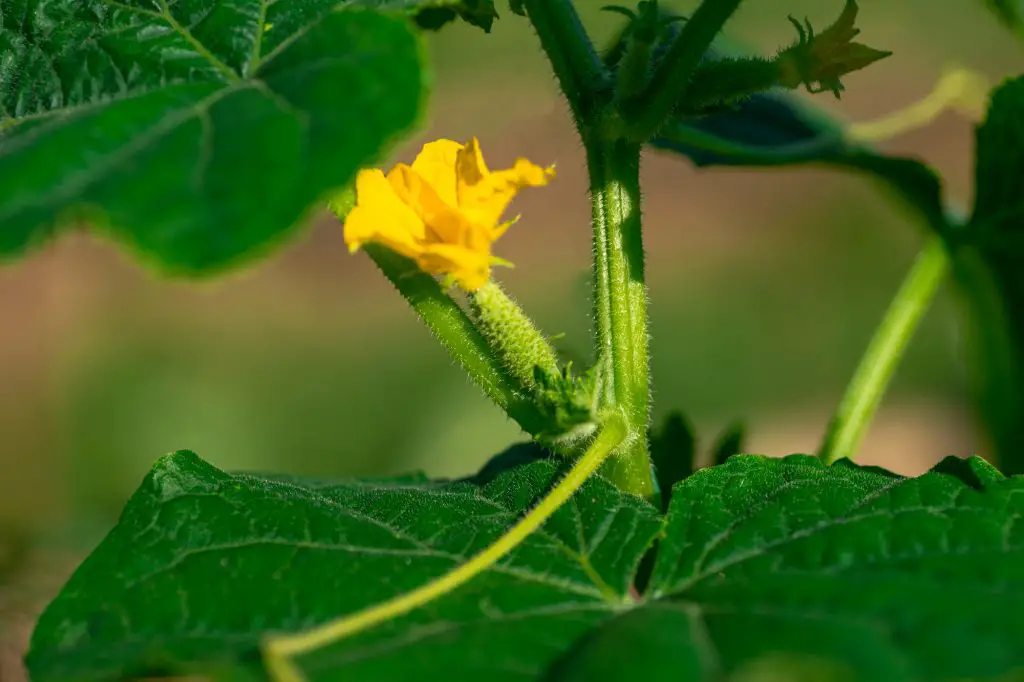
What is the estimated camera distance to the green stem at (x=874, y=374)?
1899mm

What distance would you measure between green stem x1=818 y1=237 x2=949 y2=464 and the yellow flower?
0.82 metres

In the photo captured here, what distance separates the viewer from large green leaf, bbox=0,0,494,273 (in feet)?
3.09

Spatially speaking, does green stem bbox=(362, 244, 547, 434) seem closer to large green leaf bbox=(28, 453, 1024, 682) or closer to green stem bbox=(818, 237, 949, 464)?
large green leaf bbox=(28, 453, 1024, 682)

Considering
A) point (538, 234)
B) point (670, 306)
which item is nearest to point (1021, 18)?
point (670, 306)

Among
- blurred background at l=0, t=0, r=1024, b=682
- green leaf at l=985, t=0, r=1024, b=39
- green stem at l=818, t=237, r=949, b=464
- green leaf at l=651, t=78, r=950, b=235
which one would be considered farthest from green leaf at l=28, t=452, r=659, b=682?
blurred background at l=0, t=0, r=1024, b=682

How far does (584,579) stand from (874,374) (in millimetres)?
860

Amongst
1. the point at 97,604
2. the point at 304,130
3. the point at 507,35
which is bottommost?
the point at 97,604

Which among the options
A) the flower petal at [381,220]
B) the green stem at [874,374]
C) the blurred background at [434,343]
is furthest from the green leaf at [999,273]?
the blurred background at [434,343]

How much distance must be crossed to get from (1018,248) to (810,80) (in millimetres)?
1160

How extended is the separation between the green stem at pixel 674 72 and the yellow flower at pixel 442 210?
140 millimetres

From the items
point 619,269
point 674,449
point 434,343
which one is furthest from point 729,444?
point 434,343

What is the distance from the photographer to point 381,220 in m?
1.29

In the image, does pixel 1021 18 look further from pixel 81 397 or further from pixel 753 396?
pixel 81 397

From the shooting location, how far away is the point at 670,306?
639 centimetres
